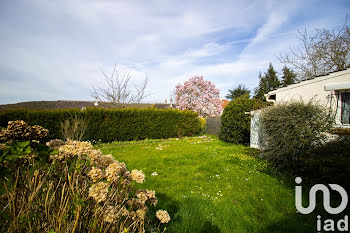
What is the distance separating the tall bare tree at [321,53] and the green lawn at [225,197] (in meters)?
11.8

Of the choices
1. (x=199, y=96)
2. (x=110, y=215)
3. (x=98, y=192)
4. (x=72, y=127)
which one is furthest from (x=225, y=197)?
(x=199, y=96)

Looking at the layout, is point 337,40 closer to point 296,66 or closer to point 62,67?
point 296,66

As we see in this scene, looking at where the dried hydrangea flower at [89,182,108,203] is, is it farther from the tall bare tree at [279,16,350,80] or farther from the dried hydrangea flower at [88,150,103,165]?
the tall bare tree at [279,16,350,80]

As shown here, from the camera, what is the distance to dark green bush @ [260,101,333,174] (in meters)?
4.52

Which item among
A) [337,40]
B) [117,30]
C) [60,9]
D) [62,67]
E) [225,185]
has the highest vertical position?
[337,40]

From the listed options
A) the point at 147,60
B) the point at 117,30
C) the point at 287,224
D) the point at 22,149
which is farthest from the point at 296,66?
the point at 22,149

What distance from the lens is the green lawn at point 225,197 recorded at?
245 cm

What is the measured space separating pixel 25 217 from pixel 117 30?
8.98m

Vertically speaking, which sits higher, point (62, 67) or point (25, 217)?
point (62, 67)

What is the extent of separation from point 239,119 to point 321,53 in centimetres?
967

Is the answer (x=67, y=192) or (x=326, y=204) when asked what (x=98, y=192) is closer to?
(x=67, y=192)

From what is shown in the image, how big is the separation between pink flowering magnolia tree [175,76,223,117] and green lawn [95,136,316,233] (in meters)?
18.4

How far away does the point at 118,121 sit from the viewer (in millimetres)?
12016

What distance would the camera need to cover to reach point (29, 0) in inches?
172
